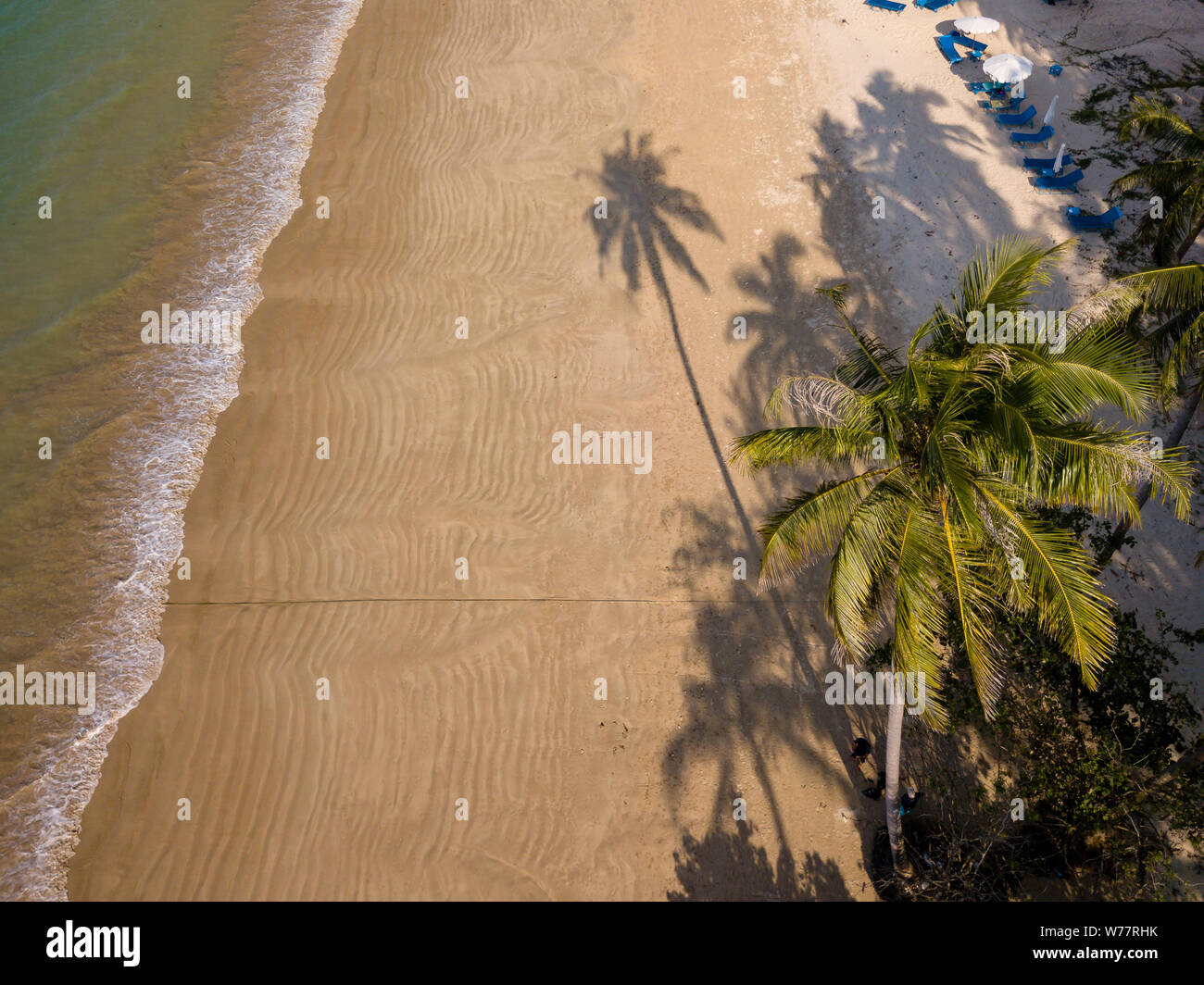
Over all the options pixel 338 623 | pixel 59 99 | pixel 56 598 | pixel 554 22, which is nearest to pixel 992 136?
pixel 554 22

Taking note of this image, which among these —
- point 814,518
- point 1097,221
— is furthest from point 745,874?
point 1097,221

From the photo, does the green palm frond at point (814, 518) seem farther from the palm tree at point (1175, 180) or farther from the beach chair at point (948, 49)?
the beach chair at point (948, 49)

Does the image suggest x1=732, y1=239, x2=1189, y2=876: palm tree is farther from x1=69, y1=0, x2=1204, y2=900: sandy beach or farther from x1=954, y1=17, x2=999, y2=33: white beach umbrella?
x1=954, y1=17, x2=999, y2=33: white beach umbrella

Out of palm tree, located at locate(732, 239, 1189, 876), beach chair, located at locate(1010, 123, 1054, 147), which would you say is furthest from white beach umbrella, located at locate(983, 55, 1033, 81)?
palm tree, located at locate(732, 239, 1189, 876)

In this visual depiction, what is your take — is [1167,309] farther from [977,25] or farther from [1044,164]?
[977,25]

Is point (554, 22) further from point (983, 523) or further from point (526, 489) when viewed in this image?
point (983, 523)

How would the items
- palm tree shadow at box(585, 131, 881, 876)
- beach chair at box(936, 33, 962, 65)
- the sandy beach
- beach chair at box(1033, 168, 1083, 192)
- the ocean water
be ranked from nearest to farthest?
the sandy beach < palm tree shadow at box(585, 131, 881, 876) < the ocean water < beach chair at box(1033, 168, 1083, 192) < beach chair at box(936, 33, 962, 65)

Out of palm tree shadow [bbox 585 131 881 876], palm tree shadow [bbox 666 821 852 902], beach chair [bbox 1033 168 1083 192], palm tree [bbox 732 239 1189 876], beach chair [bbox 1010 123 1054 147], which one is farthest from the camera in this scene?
beach chair [bbox 1010 123 1054 147]
